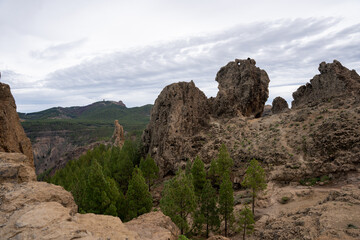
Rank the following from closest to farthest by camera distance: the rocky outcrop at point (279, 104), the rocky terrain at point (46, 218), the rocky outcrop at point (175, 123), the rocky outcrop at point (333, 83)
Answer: the rocky terrain at point (46, 218)
the rocky outcrop at point (333, 83)
the rocky outcrop at point (175, 123)
the rocky outcrop at point (279, 104)

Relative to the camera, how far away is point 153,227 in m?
12.3

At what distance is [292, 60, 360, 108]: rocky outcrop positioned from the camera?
4738 centimetres

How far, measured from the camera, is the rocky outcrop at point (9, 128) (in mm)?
24938

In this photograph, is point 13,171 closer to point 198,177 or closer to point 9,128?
point 9,128

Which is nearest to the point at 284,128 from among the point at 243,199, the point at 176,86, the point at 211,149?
the point at 211,149

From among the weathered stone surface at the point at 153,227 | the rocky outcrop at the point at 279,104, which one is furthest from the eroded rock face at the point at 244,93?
the weathered stone surface at the point at 153,227

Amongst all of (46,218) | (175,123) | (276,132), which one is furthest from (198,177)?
(46,218)

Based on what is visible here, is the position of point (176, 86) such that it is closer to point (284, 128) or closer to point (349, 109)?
A: point (284, 128)

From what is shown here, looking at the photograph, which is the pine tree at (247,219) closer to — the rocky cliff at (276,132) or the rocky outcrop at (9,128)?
the rocky cliff at (276,132)

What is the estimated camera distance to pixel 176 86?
2260 inches

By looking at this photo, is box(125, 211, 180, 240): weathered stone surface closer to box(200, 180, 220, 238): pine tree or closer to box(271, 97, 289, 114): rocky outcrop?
box(200, 180, 220, 238): pine tree

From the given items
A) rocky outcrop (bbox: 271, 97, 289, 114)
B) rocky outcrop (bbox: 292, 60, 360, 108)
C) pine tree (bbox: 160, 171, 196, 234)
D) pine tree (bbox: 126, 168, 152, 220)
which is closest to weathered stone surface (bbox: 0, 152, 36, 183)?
pine tree (bbox: 126, 168, 152, 220)

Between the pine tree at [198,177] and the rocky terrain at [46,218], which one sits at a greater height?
the rocky terrain at [46,218]

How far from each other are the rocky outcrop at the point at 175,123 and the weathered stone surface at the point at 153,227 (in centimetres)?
3598
